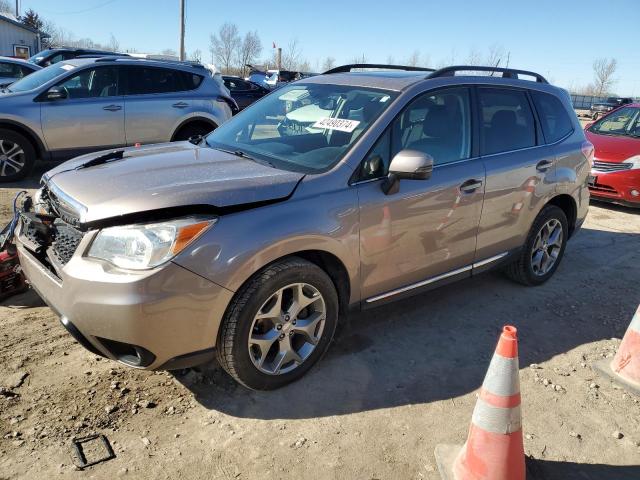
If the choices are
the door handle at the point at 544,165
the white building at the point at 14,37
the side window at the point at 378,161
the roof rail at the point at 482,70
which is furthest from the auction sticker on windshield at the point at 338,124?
the white building at the point at 14,37

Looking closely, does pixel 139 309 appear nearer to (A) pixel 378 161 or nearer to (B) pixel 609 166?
(A) pixel 378 161

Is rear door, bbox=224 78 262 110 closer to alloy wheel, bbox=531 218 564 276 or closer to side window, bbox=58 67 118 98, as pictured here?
side window, bbox=58 67 118 98

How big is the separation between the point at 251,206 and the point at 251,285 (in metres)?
0.41

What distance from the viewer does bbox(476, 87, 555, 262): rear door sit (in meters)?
3.96

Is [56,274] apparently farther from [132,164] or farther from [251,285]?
[251,285]

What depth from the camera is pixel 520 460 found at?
7.74 ft

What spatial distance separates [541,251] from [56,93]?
6602 millimetres

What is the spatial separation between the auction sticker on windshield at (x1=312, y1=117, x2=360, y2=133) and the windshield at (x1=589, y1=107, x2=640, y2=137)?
7257mm

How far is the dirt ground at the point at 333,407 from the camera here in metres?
2.51

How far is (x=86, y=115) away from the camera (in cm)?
754

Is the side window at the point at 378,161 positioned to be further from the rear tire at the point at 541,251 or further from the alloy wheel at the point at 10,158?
the alloy wheel at the point at 10,158

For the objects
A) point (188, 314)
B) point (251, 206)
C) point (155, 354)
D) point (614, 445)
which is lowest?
point (614, 445)

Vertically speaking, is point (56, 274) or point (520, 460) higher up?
point (56, 274)

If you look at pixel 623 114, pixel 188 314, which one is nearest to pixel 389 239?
pixel 188 314
